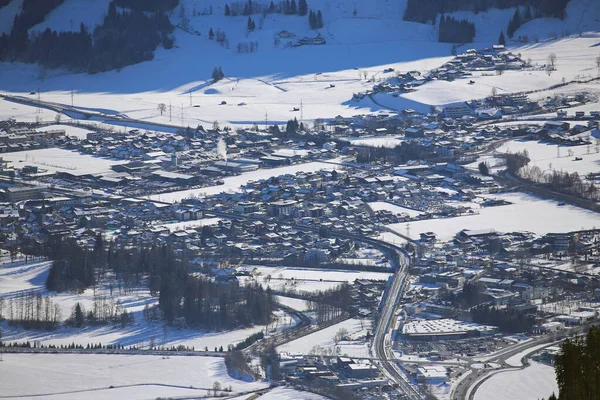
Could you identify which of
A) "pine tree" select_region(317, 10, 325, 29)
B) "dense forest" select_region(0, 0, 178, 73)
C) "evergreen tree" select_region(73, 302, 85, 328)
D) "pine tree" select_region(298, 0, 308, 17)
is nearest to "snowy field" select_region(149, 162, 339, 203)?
"evergreen tree" select_region(73, 302, 85, 328)

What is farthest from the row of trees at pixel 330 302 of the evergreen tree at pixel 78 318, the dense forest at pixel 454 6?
the dense forest at pixel 454 6

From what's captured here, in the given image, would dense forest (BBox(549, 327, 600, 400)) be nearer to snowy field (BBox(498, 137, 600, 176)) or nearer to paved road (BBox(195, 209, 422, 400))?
paved road (BBox(195, 209, 422, 400))

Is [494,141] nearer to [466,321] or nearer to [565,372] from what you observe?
[466,321]

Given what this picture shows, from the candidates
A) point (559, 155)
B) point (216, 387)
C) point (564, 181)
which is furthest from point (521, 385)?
point (559, 155)

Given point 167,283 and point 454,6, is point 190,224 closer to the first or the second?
point 167,283

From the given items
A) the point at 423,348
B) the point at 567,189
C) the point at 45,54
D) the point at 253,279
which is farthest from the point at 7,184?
the point at 45,54

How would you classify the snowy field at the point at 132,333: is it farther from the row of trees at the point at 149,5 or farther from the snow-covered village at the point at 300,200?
the row of trees at the point at 149,5
